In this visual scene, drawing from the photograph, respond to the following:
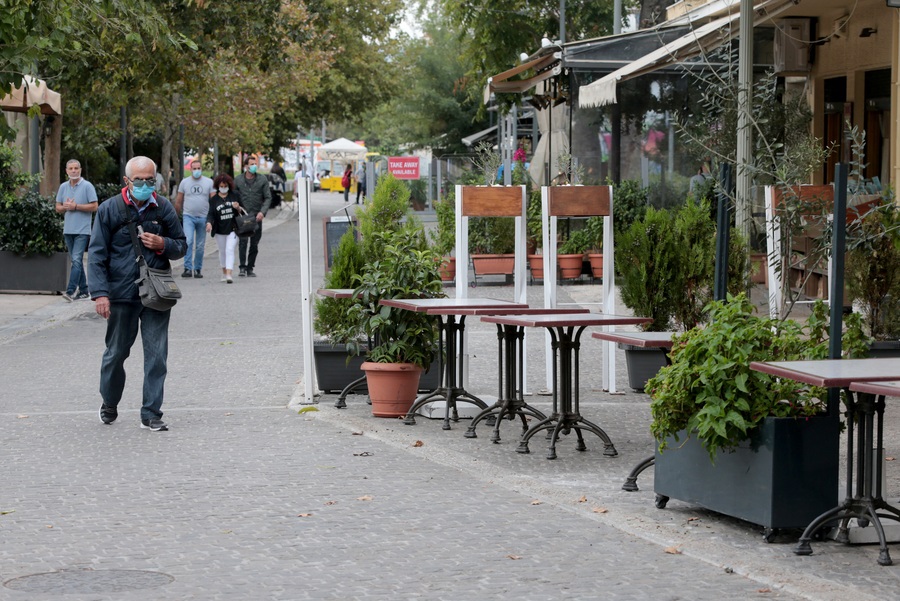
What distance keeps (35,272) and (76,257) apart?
1425mm

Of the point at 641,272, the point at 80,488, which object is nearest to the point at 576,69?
the point at 641,272

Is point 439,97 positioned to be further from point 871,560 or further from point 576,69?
point 871,560

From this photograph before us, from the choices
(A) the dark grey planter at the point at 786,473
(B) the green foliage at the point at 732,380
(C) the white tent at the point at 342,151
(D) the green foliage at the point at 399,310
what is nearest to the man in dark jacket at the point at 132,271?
(D) the green foliage at the point at 399,310

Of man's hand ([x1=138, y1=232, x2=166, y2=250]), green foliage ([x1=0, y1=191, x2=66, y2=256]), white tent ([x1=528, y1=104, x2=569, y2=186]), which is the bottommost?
man's hand ([x1=138, y1=232, x2=166, y2=250])

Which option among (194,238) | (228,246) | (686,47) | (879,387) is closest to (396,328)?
(879,387)

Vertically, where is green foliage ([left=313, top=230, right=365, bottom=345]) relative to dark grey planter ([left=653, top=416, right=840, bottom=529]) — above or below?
above

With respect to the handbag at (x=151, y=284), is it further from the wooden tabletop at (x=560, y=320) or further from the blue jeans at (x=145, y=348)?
the wooden tabletop at (x=560, y=320)

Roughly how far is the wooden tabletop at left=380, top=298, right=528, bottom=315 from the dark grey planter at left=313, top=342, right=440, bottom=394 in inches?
42.2

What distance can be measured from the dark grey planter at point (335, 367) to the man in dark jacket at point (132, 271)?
170 cm

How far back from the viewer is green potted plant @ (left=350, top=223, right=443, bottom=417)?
10133 mm

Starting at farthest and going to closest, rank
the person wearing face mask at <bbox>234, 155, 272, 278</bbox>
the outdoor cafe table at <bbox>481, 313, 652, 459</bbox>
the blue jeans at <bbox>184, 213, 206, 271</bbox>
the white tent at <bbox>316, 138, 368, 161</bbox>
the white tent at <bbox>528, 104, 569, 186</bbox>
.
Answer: the white tent at <bbox>316, 138, 368, 161</bbox> → the white tent at <bbox>528, 104, 569, 186</bbox> → the blue jeans at <bbox>184, 213, 206, 271</bbox> → the person wearing face mask at <bbox>234, 155, 272, 278</bbox> → the outdoor cafe table at <bbox>481, 313, 652, 459</bbox>

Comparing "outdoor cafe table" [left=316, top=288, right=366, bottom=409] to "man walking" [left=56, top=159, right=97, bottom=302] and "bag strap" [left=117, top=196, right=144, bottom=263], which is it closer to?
"bag strap" [left=117, top=196, right=144, bottom=263]

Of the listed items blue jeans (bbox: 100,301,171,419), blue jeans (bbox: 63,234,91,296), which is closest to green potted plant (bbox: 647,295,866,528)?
blue jeans (bbox: 100,301,171,419)

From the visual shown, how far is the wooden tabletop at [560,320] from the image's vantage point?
27.4 ft
